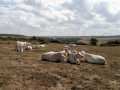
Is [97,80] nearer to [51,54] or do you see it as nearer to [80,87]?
[80,87]

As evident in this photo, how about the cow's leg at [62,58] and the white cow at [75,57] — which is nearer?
the white cow at [75,57]

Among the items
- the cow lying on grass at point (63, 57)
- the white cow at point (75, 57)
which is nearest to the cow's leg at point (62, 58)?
the cow lying on grass at point (63, 57)

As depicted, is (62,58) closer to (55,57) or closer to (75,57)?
(55,57)

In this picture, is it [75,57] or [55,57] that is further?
[55,57]

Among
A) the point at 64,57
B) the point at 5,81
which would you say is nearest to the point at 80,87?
the point at 5,81

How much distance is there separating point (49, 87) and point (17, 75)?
7.24 ft

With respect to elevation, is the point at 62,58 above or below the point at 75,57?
below

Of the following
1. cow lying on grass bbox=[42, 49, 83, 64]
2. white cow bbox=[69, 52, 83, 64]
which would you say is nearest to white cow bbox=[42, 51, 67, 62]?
cow lying on grass bbox=[42, 49, 83, 64]

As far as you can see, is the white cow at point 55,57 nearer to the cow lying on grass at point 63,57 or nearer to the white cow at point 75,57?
the cow lying on grass at point 63,57

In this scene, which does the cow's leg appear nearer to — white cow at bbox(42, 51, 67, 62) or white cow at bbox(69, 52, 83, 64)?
→ white cow at bbox(42, 51, 67, 62)

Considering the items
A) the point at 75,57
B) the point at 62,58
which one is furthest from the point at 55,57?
the point at 75,57

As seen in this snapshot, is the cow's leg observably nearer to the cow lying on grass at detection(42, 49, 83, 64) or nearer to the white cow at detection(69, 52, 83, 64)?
the cow lying on grass at detection(42, 49, 83, 64)

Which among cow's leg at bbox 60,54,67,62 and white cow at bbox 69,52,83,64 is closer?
white cow at bbox 69,52,83,64

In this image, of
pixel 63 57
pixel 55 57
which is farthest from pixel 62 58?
pixel 55 57
